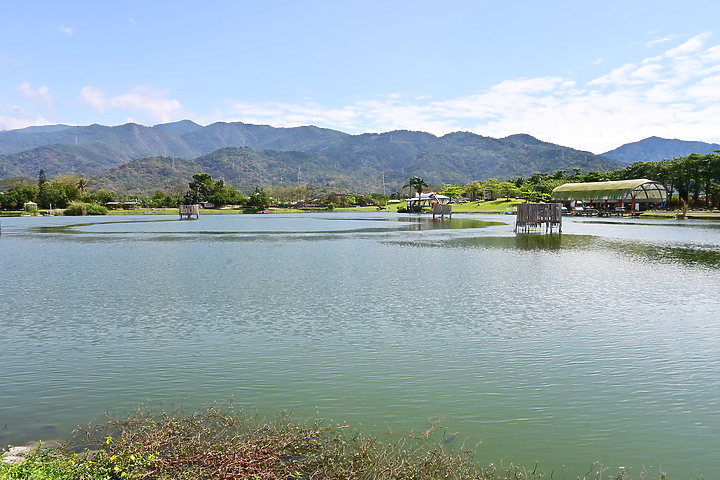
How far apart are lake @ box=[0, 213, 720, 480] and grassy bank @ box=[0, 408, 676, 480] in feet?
1.69

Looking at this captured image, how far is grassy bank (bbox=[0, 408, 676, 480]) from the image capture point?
736 centimetres

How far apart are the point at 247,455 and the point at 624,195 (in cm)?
12945

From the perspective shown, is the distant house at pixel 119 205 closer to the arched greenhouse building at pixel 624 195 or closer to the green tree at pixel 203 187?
the green tree at pixel 203 187

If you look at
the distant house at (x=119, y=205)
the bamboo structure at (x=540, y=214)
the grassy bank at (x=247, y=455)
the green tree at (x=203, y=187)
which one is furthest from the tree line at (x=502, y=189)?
the grassy bank at (x=247, y=455)

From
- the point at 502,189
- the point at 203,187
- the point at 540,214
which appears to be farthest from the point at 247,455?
the point at 203,187

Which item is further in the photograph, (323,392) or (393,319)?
(393,319)

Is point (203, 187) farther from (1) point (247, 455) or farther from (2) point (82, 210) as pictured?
(1) point (247, 455)

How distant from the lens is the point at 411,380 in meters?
12.4

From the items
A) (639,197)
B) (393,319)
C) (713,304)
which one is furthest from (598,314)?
(639,197)

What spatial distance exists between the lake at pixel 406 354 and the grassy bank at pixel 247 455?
0.52 m

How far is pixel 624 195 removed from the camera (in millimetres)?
120375

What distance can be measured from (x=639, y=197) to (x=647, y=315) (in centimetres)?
11456

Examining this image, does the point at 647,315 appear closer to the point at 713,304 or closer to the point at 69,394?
the point at 713,304

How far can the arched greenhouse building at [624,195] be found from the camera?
119 metres
